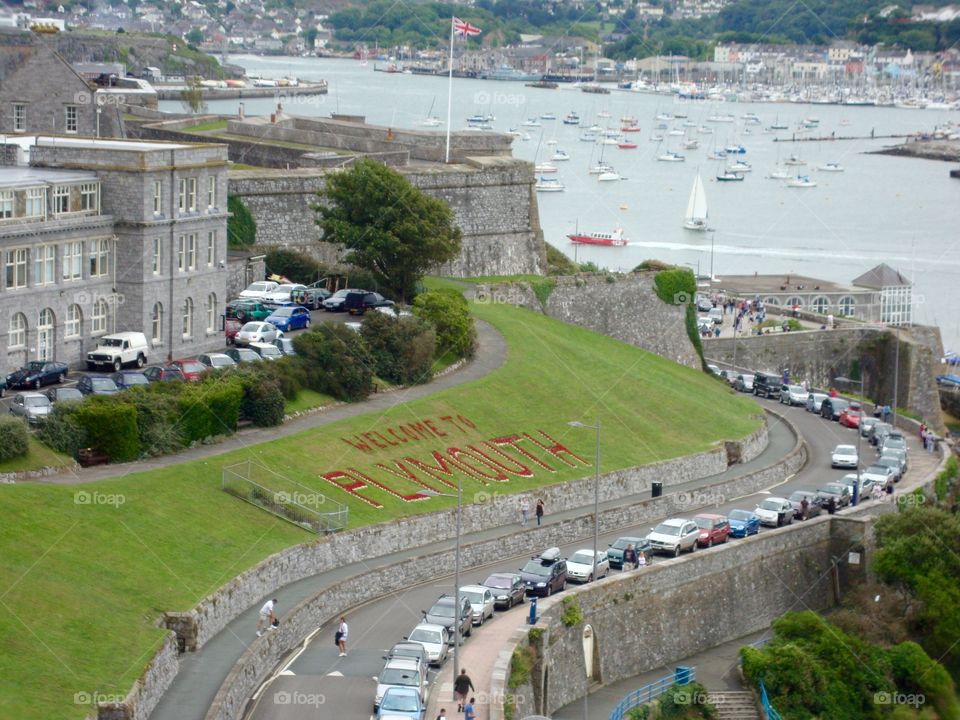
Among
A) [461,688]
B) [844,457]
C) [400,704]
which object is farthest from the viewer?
[844,457]

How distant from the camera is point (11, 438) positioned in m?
44.5

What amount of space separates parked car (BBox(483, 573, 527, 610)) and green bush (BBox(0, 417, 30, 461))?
12226 millimetres

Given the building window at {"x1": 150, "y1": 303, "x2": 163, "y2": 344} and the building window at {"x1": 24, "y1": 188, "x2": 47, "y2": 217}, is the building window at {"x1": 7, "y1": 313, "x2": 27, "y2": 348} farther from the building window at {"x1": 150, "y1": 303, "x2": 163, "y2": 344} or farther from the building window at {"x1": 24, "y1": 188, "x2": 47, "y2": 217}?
the building window at {"x1": 150, "y1": 303, "x2": 163, "y2": 344}

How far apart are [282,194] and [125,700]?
43102 mm

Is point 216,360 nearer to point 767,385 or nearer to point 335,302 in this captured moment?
point 335,302

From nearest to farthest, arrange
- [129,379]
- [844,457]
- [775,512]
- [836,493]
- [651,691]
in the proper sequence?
[651,691] < [129,379] < [775,512] < [836,493] < [844,457]

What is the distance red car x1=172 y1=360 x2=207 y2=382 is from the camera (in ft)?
177

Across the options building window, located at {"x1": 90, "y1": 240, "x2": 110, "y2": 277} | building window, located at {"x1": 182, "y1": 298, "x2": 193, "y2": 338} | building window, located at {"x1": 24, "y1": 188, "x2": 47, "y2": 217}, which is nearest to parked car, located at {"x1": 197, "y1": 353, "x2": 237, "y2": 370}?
building window, located at {"x1": 182, "y1": 298, "x2": 193, "y2": 338}

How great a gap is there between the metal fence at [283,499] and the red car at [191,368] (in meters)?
5.38

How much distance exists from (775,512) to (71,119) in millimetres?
37778

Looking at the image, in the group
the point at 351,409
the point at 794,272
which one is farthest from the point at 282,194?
the point at 794,272

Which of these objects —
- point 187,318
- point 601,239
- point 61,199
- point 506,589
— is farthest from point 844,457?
point 601,239

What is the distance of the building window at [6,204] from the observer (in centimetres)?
5328

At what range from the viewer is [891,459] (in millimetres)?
68938
